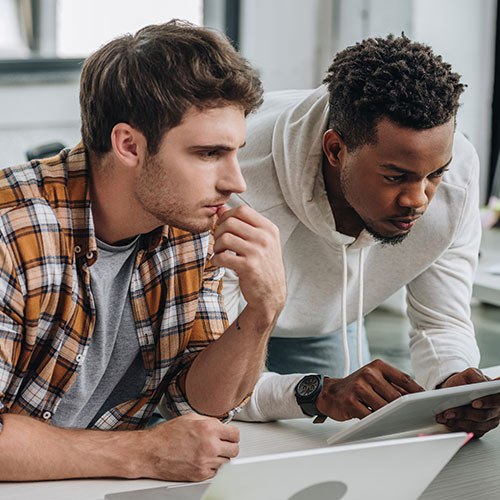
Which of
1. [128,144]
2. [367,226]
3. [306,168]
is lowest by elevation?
[367,226]

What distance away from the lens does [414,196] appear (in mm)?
1376

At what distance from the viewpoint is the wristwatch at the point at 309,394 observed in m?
1.25

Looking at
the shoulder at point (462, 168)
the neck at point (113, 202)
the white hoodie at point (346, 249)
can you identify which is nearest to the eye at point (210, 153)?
the neck at point (113, 202)

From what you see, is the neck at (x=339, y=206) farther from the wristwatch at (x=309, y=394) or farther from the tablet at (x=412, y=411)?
the tablet at (x=412, y=411)

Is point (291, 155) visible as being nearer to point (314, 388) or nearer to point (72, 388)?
point (314, 388)

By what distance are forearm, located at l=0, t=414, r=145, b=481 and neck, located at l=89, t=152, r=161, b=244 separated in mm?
316

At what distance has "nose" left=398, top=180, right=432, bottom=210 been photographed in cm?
138

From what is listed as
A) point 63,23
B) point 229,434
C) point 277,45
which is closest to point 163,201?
point 229,434

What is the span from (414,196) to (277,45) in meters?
2.54

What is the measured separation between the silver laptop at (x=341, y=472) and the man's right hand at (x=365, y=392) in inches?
11.6

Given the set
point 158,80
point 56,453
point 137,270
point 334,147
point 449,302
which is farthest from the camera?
point 449,302

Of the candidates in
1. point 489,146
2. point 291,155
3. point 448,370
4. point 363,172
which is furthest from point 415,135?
point 489,146

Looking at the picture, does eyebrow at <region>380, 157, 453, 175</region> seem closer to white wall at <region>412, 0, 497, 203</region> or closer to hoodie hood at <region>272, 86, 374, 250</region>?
hoodie hood at <region>272, 86, 374, 250</region>

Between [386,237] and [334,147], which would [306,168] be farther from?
[386,237]
